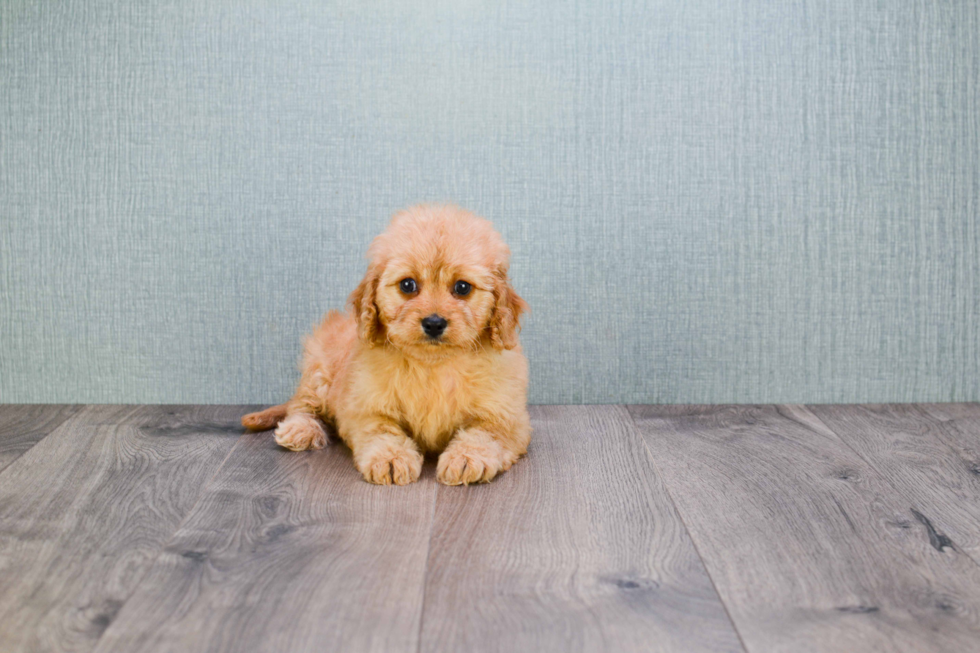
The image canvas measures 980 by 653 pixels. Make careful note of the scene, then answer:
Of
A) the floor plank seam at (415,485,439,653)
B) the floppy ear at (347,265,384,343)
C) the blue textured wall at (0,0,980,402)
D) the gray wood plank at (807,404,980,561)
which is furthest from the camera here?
the blue textured wall at (0,0,980,402)

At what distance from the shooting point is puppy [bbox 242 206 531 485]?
2.06 m

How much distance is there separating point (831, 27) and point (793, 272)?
2.59ft

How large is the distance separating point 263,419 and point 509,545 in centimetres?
111

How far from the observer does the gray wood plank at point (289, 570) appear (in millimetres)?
1353

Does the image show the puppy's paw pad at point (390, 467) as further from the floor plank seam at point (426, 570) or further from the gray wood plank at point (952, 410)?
the gray wood plank at point (952, 410)

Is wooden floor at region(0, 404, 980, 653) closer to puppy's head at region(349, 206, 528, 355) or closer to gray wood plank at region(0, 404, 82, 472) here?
gray wood plank at region(0, 404, 82, 472)

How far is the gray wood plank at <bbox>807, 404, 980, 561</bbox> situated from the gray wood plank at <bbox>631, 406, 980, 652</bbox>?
5 centimetres

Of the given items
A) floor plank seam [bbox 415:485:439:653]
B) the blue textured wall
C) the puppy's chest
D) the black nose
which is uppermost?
the blue textured wall

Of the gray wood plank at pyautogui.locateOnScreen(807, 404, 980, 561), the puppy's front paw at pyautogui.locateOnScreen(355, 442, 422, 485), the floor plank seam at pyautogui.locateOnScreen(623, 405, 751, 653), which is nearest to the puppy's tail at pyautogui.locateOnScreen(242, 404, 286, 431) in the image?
the puppy's front paw at pyautogui.locateOnScreen(355, 442, 422, 485)

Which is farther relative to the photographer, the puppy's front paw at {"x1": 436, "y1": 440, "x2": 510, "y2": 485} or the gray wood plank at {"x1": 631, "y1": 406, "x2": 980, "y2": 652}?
the puppy's front paw at {"x1": 436, "y1": 440, "x2": 510, "y2": 485}

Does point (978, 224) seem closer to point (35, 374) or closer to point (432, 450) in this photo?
point (432, 450)

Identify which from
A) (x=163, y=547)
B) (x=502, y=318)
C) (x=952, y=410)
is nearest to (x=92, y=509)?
(x=163, y=547)

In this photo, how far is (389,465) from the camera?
6.82ft

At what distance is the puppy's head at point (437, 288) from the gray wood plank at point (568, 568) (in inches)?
14.2
